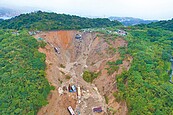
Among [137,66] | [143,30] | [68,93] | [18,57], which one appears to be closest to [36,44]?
[18,57]

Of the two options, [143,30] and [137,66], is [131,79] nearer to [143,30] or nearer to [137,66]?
[137,66]

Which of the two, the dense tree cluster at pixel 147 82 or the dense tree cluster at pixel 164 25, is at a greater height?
the dense tree cluster at pixel 164 25

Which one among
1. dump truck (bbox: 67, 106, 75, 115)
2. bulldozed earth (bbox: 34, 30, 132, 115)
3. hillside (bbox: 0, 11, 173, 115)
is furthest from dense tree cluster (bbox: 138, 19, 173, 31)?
dump truck (bbox: 67, 106, 75, 115)

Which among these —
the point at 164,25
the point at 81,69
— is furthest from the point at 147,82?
the point at 164,25

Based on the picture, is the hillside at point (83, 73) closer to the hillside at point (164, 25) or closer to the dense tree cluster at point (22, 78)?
the dense tree cluster at point (22, 78)

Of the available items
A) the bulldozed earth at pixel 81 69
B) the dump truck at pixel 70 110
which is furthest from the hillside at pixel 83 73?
the dump truck at pixel 70 110

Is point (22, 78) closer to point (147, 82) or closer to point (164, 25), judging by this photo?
point (147, 82)
